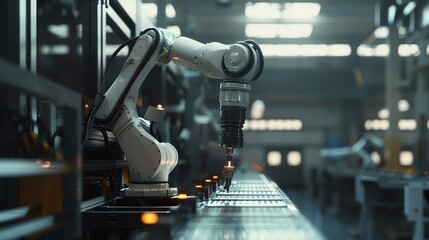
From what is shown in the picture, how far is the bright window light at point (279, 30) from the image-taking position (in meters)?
10.1

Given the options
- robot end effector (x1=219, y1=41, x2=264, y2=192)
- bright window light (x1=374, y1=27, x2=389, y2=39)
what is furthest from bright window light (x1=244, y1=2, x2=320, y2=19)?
robot end effector (x1=219, y1=41, x2=264, y2=192)

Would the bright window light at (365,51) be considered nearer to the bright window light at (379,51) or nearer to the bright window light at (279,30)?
the bright window light at (379,51)

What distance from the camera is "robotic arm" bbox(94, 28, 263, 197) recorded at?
2.06 meters

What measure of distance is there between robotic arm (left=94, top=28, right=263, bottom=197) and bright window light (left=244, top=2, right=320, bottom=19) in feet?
21.4

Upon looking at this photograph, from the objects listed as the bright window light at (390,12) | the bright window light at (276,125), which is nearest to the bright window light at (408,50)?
the bright window light at (390,12)

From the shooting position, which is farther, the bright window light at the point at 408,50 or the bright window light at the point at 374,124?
the bright window light at the point at 374,124

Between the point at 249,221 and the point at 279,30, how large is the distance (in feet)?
29.1

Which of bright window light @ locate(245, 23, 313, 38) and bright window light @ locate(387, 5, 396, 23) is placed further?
bright window light @ locate(245, 23, 313, 38)

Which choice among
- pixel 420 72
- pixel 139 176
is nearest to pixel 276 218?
pixel 139 176

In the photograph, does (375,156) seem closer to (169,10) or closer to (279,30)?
(279,30)

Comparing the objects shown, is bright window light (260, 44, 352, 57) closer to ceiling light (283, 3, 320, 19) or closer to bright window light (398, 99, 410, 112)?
ceiling light (283, 3, 320, 19)

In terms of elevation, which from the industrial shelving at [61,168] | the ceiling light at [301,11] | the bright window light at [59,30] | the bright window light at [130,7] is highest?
the ceiling light at [301,11]

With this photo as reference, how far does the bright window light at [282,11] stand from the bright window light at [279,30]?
15.2 inches

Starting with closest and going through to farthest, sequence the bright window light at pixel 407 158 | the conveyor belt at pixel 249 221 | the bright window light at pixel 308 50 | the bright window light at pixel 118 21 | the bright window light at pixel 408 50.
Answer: the conveyor belt at pixel 249 221 < the bright window light at pixel 118 21 < the bright window light at pixel 408 50 < the bright window light at pixel 308 50 < the bright window light at pixel 407 158
